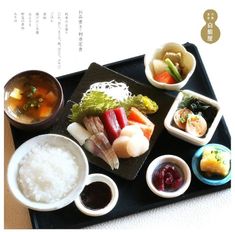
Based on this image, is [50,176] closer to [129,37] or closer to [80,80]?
[80,80]

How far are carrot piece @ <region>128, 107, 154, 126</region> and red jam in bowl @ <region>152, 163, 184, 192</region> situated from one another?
0.21 m

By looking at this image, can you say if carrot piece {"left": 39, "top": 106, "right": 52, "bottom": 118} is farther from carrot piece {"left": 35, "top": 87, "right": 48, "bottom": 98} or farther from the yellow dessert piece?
the yellow dessert piece

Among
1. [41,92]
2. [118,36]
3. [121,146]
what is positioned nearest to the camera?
[121,146]

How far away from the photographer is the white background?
2.22 m

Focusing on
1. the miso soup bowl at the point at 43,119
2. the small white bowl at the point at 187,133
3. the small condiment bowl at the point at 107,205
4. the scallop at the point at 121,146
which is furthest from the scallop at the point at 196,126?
the miso soup bowl at the point at 43,119

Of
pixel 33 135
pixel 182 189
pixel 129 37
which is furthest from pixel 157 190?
pixel 129 37

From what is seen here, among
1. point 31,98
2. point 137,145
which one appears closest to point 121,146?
point 137,145

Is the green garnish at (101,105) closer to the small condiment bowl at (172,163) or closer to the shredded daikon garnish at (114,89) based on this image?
the shredded daikon garnish at (114,89)

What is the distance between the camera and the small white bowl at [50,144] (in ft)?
6.06

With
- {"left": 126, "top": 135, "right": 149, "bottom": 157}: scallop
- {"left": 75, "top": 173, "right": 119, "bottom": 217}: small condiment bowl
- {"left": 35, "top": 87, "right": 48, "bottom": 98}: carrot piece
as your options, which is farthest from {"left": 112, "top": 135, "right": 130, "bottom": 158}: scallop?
{"left": 35, "top": 87, "right": 48, "bottom": 98}: carrot piece

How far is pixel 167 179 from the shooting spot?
6.32 ft

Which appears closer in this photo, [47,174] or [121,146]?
[47,174]

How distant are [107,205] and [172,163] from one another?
0.28 meters

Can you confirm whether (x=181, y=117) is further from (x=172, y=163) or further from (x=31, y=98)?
(x=31, y=98)
